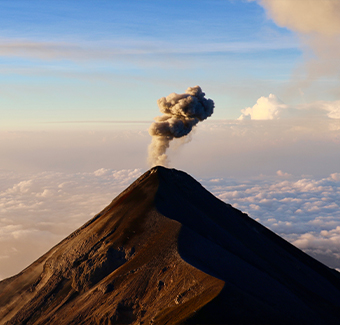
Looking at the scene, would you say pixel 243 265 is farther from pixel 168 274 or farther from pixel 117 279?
pixel 117 279

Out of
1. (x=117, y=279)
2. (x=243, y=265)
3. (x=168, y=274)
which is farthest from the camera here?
(x=243, y=265)

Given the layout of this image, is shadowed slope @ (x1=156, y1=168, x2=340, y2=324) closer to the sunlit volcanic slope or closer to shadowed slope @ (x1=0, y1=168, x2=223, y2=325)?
the sunlit volcanic slope

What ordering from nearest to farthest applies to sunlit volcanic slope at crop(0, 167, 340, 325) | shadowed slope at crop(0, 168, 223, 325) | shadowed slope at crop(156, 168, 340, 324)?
shadowed slope at crop(156, 168, 340, 324) → sunlit volcanic slope at crop(0, 167, 340, 325) → shadowed slope at crop(0, 168, 223, 325)

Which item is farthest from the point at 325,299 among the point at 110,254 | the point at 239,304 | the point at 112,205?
the point at 112,205

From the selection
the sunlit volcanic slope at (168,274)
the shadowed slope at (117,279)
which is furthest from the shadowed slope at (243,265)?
the shadowed slope at (117,279)

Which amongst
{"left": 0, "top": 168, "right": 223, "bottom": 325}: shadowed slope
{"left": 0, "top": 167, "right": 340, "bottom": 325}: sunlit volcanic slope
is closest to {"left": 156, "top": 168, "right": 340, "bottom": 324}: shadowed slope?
{"left": 0, "top": 167, "right": 340, "bottom": 325}: sunlit volcanic slope

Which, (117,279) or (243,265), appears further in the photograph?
(243,265)

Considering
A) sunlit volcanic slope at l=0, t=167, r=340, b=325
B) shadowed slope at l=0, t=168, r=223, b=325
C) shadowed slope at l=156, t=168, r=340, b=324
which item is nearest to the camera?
shadowed slope at l=156, t=168, r=340, b=324

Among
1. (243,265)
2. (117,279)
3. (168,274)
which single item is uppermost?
(243,265)

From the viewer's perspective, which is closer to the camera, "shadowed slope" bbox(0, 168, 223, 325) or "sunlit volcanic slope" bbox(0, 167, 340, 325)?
"sunlit volcanic slope" bbox(0, 167, 340, 325)

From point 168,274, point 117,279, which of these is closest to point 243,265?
point 168,274
